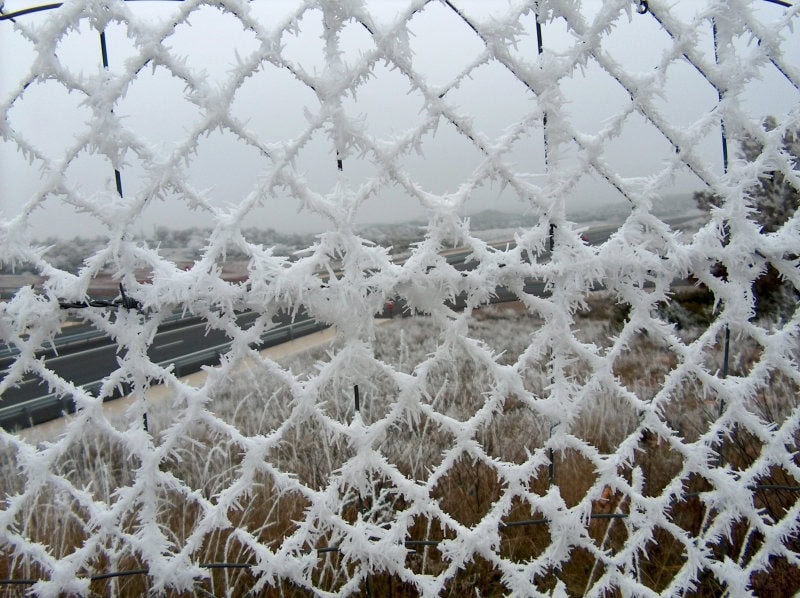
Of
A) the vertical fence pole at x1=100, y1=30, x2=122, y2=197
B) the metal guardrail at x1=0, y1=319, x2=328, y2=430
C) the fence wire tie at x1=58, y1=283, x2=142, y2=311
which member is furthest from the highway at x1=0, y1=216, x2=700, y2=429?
the vertical fence pole at x1=100, y1=30, x2=122, y2=197

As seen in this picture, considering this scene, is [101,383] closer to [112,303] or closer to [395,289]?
[112,303]

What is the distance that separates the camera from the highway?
0.93 m

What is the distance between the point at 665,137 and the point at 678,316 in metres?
0.59

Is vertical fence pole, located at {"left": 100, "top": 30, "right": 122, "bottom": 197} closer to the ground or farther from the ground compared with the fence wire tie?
farther from the ground

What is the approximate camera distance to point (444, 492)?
1078mm

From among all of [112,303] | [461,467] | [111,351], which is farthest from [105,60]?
[461,467]

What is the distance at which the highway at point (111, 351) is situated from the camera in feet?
3.05

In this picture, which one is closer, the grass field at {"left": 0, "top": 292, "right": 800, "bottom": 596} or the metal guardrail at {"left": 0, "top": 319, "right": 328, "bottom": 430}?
the grass field at {"left": 0, "top": 292, "right": 800, "bottom": 596}

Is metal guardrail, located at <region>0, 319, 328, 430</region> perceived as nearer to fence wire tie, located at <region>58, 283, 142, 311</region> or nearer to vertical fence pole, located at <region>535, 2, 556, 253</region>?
fence wire tie, located at <region>58, 283, 142, 311</region>

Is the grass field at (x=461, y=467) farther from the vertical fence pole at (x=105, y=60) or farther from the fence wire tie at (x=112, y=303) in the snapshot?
the vertical fence pole at (x=105, y=60)

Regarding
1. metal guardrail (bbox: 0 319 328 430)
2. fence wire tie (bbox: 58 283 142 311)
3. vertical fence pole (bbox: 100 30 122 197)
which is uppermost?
vertical fence pole (bbox: 100 30 122 197)

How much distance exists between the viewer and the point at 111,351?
1.14 metres

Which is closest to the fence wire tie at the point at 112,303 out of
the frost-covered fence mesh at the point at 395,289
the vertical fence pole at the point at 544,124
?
the frost-covered fence mesh at the point at 395,289

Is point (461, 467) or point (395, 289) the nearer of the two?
point (395, 289)
